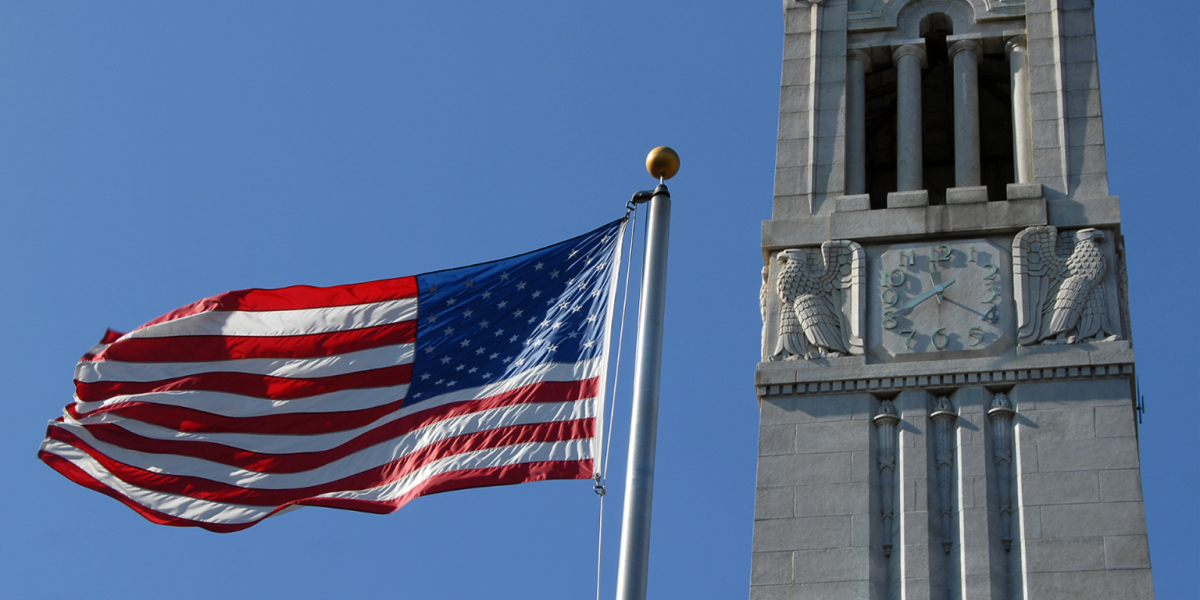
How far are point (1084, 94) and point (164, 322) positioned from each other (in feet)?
48.9

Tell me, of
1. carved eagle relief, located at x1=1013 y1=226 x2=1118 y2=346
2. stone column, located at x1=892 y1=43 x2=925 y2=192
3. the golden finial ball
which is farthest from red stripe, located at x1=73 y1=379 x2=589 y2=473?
stone column, located at x1=892 y1=43 x2=925 y2=192

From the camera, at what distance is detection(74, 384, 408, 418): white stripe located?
919 inches

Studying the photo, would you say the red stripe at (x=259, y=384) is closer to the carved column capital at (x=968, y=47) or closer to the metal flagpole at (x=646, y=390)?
the metal flagpole at (x=646, y=390)

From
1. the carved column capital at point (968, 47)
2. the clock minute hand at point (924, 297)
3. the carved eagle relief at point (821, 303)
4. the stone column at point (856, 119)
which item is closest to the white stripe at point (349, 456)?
the carved eagle relief at point (821, 303)

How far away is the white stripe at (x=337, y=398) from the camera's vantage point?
72.2 feet

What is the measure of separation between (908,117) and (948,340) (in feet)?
17.8

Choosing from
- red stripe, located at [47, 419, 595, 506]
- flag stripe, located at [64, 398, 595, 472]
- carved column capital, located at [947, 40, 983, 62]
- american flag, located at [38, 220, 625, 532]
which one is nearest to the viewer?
red stripe, located at [47, 419, 595, 506]

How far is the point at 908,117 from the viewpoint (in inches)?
1200

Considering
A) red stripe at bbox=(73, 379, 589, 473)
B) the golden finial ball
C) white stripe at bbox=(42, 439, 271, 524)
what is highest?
the golden finial ball

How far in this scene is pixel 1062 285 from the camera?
26578mm

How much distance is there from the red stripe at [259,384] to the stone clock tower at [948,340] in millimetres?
5611

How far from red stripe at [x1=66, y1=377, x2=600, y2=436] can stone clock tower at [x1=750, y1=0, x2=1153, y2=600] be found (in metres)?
4.55

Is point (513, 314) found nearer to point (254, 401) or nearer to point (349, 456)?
point (349, 456)

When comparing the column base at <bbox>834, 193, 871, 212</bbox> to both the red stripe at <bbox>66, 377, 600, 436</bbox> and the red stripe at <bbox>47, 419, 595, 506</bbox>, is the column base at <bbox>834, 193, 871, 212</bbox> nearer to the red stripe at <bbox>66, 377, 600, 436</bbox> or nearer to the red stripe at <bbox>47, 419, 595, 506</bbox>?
the red stripe at <bbox>66, 377, 600, 436</bbox>
